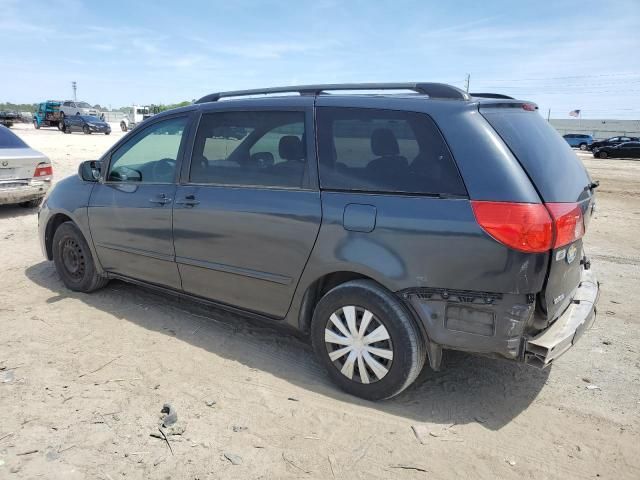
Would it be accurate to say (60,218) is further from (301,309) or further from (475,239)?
(475,239)

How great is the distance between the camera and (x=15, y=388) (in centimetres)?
331

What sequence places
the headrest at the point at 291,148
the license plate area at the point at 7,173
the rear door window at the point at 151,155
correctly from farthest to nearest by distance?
the license plate area at the point at 7,173, the rear door window at the point at 151,155, the headrest at the point at 291,148

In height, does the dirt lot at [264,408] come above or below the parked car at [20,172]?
below

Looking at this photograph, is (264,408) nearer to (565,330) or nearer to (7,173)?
(565,330)

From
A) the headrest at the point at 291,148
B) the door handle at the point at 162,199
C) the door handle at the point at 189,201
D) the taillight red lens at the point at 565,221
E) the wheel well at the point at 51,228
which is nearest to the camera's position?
the taillight red lens at the point at 565,221

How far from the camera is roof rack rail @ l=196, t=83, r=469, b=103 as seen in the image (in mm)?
3094

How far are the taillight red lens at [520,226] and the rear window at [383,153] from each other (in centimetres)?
22

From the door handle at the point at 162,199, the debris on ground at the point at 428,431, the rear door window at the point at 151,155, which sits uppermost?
the rear door window at the point at 151,155

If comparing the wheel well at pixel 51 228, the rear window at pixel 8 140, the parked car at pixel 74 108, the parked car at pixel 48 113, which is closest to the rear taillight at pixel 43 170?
the rear window at pixel 8 140

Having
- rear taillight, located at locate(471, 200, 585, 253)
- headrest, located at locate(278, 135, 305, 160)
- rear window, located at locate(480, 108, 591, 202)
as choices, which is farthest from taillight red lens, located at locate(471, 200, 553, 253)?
headrest, located at locate(278, 135, 305, 160)

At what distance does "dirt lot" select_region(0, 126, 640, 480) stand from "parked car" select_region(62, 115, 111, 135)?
35.9m

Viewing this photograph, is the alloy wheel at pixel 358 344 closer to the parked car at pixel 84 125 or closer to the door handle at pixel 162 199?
the door handle at pixel 162 199

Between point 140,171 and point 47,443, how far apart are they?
2.40 meters

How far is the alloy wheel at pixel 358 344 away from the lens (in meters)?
3.10
